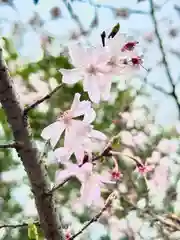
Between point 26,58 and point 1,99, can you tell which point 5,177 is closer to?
point 26,58

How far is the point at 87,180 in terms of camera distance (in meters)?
0.58

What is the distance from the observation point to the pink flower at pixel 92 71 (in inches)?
20.0

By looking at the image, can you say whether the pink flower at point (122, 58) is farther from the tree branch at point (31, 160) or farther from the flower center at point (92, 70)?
the tree branch at point (31, 160)

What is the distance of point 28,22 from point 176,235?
38.6 inches

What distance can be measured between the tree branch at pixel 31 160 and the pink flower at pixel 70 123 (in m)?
0.03

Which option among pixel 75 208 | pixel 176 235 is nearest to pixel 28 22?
pixel 75 208

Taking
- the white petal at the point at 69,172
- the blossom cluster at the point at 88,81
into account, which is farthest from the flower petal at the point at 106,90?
the white petal at the point at 69,172

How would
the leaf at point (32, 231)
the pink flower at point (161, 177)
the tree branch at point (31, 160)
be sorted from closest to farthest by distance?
the tree branch at point (31, 160) < the leaf at point (32, 231) < the pink flower at point (161, 177)

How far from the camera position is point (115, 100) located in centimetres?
180

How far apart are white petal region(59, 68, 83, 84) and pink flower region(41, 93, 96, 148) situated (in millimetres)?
22

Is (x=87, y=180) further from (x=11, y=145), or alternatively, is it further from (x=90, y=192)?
(x=11, y=145)

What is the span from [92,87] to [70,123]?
55 mm

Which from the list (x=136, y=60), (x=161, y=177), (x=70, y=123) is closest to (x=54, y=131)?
(x=70, y=123)

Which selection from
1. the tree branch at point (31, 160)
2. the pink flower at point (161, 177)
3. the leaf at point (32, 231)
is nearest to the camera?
the tree branch at point (31, 160)
